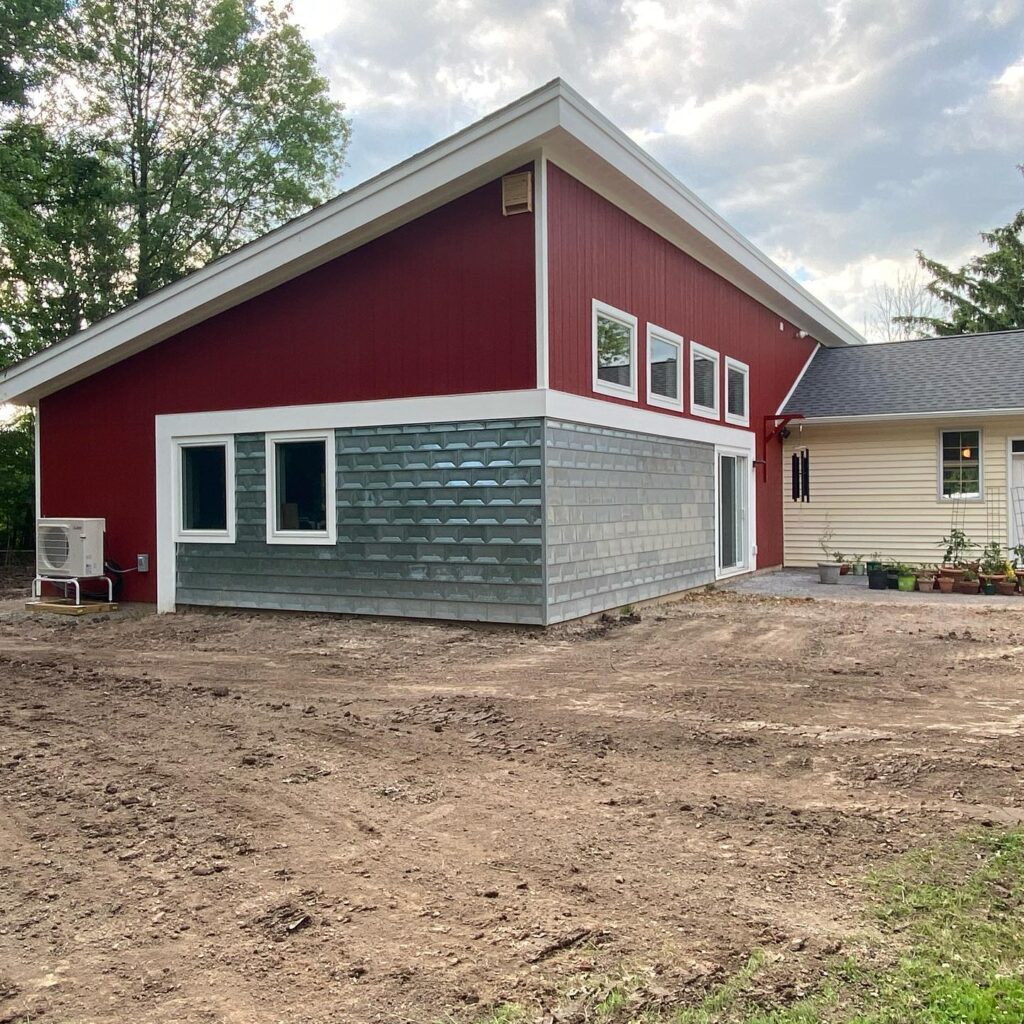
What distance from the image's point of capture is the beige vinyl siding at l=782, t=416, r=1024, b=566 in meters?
13.4

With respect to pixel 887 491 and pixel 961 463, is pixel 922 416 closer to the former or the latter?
pixel 961 463

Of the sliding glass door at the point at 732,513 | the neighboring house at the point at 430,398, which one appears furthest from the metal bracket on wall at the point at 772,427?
the neighboring house at the point at 430,398

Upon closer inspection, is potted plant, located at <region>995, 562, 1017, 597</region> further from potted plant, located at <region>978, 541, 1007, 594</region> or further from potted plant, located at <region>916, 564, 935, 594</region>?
potted plant, located at <region>916, 564, 935, 594</region>

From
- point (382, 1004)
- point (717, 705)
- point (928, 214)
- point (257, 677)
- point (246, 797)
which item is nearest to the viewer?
point (382, 1004)

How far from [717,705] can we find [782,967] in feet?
9.96

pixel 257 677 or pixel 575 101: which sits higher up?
Result: pixel 575 101

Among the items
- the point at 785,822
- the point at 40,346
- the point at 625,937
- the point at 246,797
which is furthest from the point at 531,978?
the point at 40,346

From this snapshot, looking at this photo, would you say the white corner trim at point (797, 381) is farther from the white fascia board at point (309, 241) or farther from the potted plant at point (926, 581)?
the white fascia board at point (309, 241)

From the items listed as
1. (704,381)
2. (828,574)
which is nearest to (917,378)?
(828,574)

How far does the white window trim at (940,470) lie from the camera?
13477mm

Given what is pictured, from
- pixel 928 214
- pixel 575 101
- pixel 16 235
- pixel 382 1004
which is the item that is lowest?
pixel 382 1004

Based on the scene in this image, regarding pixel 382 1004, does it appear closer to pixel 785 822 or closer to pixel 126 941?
pixel 126 941

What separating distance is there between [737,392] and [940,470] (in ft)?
12.5

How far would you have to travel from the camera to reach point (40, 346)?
1884 cm
